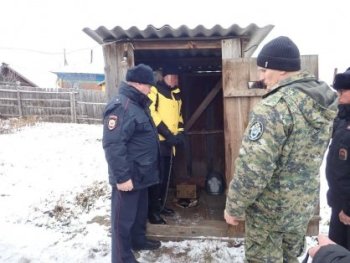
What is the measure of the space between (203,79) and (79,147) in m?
5.40

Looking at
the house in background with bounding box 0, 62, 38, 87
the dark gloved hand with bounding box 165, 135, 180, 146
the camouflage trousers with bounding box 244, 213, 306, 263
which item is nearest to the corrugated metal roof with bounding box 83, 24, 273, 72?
the dark gloved hand with bounding box 165, 135, 180, 146

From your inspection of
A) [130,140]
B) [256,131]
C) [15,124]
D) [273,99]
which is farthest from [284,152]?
[15,124]

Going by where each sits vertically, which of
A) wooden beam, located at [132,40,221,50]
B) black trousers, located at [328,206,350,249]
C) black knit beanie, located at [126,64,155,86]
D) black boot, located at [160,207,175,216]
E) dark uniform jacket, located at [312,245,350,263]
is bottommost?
black boot, located at [160,207,175,216]

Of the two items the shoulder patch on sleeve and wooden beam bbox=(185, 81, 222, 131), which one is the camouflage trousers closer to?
the shoulder patch on sleeve

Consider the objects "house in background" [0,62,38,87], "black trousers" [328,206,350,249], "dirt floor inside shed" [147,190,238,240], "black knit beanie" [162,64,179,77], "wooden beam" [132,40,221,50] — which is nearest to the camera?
"black trousers" [328,206,350,249]

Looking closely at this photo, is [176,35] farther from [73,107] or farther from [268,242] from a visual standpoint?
[73,107]


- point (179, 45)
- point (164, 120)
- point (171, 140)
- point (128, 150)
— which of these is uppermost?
point (179, 45)

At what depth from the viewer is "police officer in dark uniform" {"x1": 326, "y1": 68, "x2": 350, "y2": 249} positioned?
2.84 meters

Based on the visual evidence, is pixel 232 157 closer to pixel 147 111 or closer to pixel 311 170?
pixel 147 111

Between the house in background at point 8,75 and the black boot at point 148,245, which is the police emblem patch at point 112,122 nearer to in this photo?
the black boot at point 148,245

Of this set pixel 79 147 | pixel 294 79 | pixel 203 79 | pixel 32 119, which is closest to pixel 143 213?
pixel 294 79

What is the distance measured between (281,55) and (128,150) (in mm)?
1682

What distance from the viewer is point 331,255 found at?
1309 millimetres

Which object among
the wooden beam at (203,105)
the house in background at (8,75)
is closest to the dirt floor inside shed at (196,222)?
the wooden beam at (203,105)
